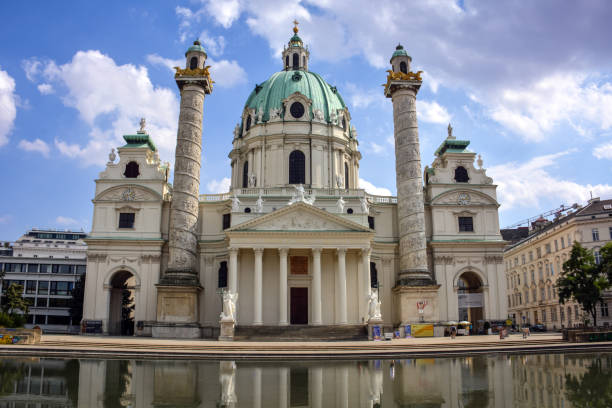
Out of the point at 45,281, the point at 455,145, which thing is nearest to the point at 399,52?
the point at 455,145

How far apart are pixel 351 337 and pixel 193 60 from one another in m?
26.4

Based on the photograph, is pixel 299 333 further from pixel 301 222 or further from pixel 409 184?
pixel 409 184

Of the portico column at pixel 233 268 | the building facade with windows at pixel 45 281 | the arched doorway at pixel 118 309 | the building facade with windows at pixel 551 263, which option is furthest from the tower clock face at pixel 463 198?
the building facade with windows at pixel 45 281

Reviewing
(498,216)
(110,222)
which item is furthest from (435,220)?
(110,222)

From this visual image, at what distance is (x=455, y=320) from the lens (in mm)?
43312

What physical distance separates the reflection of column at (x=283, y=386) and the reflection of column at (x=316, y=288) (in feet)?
65.6

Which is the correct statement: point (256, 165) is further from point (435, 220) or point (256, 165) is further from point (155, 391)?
point (155, 391)

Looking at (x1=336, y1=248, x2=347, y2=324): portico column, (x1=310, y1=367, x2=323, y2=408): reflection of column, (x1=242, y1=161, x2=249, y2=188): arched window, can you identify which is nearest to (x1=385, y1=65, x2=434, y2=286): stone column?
(x1=336, y1=248, x2=347, y2=324): portico column

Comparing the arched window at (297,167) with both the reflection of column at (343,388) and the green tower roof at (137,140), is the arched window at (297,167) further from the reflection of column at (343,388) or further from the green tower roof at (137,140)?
the reflection of column at (343,388)

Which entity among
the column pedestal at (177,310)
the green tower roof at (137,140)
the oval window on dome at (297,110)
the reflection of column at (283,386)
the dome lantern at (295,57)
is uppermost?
the dome lantern at (295,57)

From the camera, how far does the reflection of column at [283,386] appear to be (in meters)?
10.9

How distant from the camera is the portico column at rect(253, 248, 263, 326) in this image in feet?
125

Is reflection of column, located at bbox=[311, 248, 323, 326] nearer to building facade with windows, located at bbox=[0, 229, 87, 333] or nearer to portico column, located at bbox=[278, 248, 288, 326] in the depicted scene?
portico column, located at bbox=[278, 248, 288, 326]

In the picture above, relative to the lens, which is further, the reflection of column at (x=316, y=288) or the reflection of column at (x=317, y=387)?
the reflection of column at (x=316, y=288)
